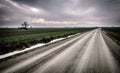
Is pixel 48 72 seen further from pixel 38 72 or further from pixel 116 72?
pixel 116 72

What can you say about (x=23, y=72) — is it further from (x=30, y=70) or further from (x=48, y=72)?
(x=48, y=72)

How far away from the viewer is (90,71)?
5.50 m

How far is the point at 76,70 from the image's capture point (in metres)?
5.66

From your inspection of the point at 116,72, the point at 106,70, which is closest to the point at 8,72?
the point at 106,70

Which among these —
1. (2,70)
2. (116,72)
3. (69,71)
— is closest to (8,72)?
(2,70)

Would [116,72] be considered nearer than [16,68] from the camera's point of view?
Yes

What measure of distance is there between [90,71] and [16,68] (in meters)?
4.06

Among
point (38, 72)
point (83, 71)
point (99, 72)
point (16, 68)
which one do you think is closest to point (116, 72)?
point (99, 72)

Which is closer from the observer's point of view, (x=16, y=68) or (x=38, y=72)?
(x=38, y=72)

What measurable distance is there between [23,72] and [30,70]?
38 centimetres

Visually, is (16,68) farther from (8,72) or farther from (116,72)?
(116,72)

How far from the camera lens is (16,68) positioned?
587cm

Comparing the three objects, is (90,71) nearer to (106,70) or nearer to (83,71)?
(83,71)

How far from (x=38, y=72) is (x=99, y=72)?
3.14 metres
